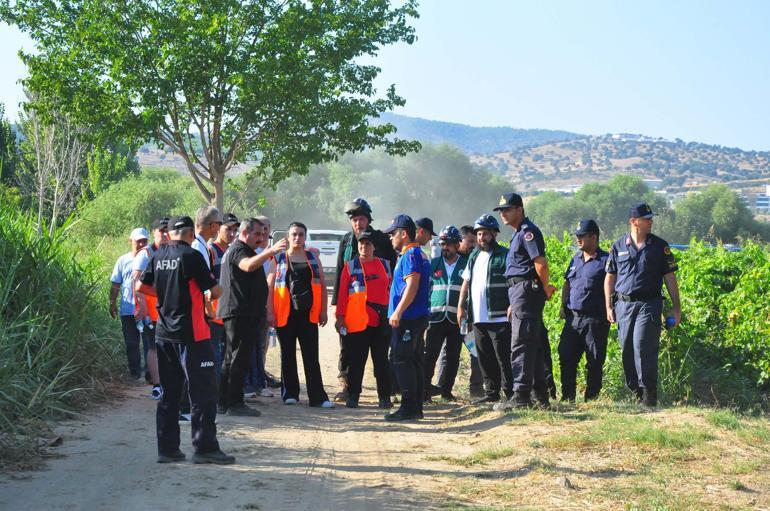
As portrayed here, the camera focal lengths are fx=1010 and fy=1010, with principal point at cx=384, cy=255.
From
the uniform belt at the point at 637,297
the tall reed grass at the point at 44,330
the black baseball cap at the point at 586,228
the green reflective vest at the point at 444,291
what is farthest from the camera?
the green reflective vest at the point at 444,291

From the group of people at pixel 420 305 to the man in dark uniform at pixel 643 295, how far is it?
13 mm

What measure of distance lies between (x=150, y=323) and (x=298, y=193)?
82.5 metres

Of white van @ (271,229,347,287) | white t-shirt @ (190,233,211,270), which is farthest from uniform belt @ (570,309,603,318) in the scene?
white van @ (271,229,347,287)

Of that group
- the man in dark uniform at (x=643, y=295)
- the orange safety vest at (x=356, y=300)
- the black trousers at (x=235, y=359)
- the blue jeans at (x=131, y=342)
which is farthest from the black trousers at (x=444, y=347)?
the blue jeans at (x=131, y=342)

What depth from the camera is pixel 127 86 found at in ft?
73.0

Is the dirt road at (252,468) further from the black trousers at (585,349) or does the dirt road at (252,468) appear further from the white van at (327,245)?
the white van at (327,245)

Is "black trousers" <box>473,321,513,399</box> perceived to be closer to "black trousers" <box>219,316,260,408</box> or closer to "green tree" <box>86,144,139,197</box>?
"black trousers" <box>219,316,260,408</box>

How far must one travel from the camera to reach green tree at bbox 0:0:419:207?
868 inches

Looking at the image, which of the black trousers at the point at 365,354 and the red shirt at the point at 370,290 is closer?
the red shirt at the point at 370,290

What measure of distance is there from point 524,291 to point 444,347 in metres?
2.53

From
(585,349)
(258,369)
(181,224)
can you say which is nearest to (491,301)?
(585,349)

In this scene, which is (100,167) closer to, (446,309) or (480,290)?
(446,309)

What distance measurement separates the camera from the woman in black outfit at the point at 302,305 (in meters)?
10.7

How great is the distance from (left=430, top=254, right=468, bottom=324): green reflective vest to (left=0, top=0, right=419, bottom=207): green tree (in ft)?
36.5
